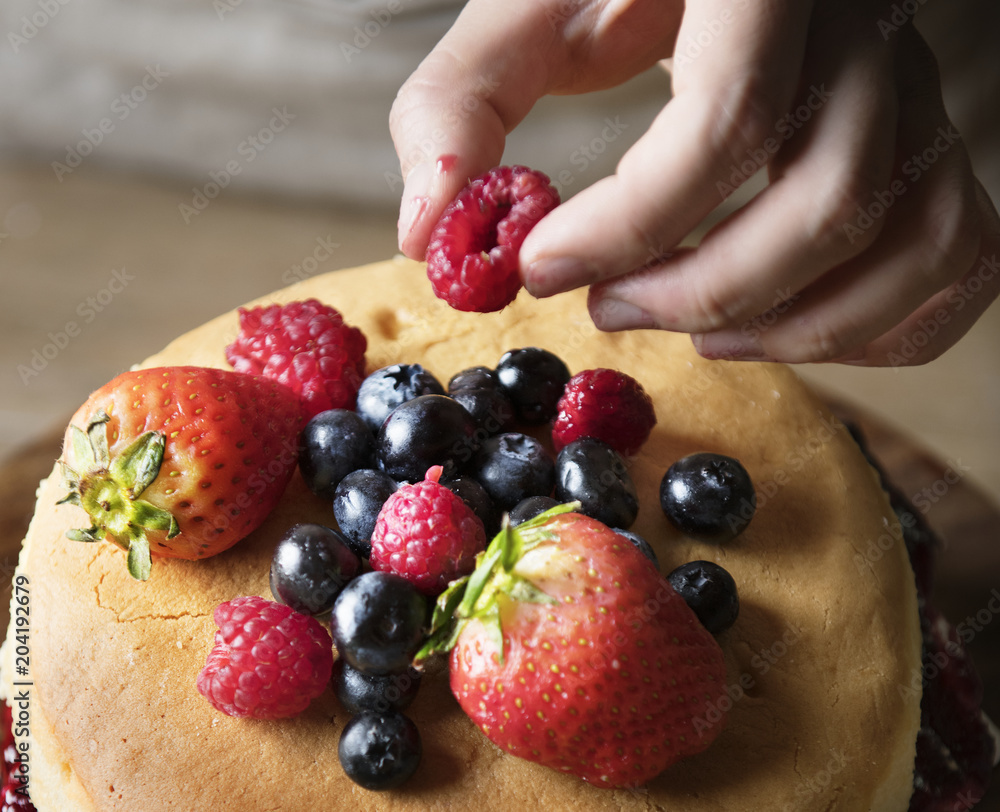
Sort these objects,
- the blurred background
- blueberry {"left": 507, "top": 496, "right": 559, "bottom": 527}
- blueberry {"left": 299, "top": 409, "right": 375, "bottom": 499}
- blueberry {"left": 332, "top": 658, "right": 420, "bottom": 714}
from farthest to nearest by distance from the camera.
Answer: the blurred background
blueberry {"left": 299, "top": 409, "right": 375, "bottom": 499}
blueberry {"left": 507, "top": 496, "right": 559, "bottom": 527}
blueberry {"left": 332, "top": 658, "right": 420, "bottom": 714}

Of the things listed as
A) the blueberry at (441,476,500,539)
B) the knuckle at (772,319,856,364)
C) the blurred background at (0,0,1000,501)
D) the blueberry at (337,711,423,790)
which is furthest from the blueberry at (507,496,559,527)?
the blurred background at (0,0,1000,501)

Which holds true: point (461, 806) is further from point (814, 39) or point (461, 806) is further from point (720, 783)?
point (814, 39)

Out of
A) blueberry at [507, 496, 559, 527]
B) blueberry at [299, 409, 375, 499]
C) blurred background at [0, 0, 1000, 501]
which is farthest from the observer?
blurred background at [0, 0, 1000, 501]

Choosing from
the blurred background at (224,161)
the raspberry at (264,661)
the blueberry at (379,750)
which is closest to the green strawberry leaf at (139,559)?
the raspberry at (264,661)

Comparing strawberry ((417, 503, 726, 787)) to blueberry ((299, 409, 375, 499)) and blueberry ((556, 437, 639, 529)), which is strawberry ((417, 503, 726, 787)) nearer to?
blueberry ((556, 437, 639, 529))

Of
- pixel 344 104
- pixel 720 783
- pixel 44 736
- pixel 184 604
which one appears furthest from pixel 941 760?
pixel 344 104
